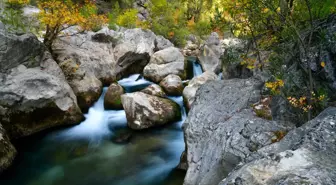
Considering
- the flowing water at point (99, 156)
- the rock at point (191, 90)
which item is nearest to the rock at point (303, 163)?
the flowing water at point (99, 156)

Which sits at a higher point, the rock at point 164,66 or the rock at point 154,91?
the rock at point 164,66

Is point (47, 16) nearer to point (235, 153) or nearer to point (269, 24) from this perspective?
point (269, 24)

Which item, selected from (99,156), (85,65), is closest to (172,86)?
(85,65)

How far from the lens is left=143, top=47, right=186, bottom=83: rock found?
52.9ft

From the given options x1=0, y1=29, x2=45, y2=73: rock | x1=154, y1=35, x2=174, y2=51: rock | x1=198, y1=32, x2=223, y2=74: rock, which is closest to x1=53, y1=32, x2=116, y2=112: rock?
x1=0, y1=29, x2=45, y2=73: rock

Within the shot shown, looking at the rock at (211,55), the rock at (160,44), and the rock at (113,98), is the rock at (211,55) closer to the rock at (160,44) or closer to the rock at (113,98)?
the rock at (160,44)

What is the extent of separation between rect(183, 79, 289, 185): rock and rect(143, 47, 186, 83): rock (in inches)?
320

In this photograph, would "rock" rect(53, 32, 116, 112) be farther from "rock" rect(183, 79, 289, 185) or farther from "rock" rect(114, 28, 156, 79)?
"rock" rect(183, 79, 289, 185)

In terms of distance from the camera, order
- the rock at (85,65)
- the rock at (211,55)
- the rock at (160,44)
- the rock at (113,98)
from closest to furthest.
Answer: the rock at (85,65) < the rock at (113,98) < the rock at (211,55) < the rock at (160,44)

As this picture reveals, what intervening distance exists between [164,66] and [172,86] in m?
2.60

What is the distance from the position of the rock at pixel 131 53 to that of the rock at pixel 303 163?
13528 millimetres

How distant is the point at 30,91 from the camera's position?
32.7 ft

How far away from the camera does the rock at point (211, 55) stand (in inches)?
721

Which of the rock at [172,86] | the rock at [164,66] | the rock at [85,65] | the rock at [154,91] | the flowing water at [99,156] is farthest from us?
the rock at [164,66]
